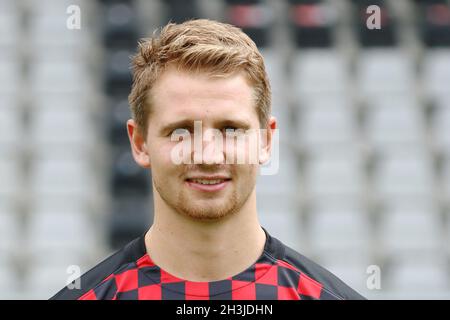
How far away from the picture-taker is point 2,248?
756 centimetres

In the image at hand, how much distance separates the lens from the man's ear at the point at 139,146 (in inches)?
70.9

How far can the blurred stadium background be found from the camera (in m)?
7.55

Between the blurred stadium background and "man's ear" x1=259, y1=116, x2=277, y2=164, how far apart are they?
522 cm

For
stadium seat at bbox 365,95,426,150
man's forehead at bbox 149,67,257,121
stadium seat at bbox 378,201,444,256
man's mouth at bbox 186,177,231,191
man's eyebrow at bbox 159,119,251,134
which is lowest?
stadium seat at bbox 378,201,444,256

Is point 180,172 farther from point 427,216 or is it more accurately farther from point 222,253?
point 427,216

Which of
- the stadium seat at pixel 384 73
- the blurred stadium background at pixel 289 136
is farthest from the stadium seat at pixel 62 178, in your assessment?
the stadium seat at pixel 384 73

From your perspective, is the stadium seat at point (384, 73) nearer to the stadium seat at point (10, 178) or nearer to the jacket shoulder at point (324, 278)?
the stadium seat at point (10, 178)

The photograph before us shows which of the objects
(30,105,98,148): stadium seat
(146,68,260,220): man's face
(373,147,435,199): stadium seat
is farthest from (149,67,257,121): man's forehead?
(30,105,98,148): stadium seat

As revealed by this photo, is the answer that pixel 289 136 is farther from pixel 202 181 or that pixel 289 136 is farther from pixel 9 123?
pixel 202 181

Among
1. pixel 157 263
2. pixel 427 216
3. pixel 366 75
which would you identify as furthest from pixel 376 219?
pixel 157 263

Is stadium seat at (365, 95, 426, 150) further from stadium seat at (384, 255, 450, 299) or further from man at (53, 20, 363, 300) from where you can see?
man at (53, 20, 363, 300)

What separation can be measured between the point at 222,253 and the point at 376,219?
6488mm

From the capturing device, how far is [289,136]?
8.92 metres

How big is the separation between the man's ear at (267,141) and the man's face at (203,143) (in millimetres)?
46
